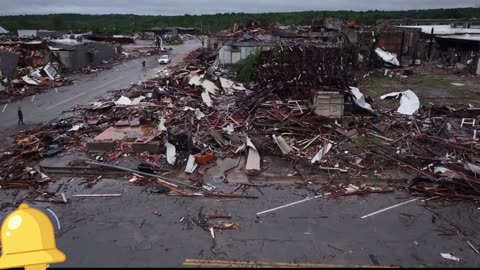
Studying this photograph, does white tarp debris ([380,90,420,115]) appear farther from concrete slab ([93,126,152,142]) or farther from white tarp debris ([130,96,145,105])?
white tarp debris ([130,96,145,105])

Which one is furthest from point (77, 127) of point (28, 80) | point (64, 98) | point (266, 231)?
point (28, 80)

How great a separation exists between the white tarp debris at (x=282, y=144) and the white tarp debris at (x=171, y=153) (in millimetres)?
4024

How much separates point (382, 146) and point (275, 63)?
918 cm

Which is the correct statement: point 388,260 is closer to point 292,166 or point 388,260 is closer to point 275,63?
point 292,166

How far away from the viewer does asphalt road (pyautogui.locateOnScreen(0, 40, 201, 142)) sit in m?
21.1

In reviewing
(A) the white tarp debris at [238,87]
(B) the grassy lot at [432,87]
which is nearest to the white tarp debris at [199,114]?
(A) the white tarp debris at [238,87]

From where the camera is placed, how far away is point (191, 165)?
43.6ft

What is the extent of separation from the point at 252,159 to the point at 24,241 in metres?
10.4

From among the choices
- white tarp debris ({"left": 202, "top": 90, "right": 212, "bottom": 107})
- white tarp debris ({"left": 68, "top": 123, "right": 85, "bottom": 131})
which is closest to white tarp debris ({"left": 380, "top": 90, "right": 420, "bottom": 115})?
white tarp debris ({"left": 202, "top": 90, "right": 212, "bottom": 107})

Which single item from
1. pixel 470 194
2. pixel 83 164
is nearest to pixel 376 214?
pixel 470 194

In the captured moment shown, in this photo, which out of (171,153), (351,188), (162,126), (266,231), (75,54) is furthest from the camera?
(75,54)

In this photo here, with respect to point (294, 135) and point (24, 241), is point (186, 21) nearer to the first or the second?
point (294, 135)

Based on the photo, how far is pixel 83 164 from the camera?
1379 cm

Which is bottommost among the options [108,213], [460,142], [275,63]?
[108,213]
